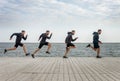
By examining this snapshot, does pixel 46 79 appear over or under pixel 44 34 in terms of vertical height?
under

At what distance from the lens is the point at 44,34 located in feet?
68.2

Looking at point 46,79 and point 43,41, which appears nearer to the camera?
point 46,79

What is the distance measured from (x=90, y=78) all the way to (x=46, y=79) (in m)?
1.51

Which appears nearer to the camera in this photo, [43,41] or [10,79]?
[10,79]

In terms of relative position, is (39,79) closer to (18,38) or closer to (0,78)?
(0,78)

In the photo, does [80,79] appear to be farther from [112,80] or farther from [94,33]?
[94,33]

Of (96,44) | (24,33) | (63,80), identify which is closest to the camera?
(63,80)

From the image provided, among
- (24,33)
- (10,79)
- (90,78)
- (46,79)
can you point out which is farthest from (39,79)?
(24,33)

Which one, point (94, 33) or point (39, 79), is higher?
point (94, 33)

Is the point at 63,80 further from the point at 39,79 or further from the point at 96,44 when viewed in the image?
the point at 96,44

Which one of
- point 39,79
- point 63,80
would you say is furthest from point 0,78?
point 63,80

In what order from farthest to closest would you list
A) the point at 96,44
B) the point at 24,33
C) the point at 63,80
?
the point at 96,44, the point at 24,33, the point at 63,80

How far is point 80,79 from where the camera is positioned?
11055 mm

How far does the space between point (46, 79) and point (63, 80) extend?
62 centimetres
